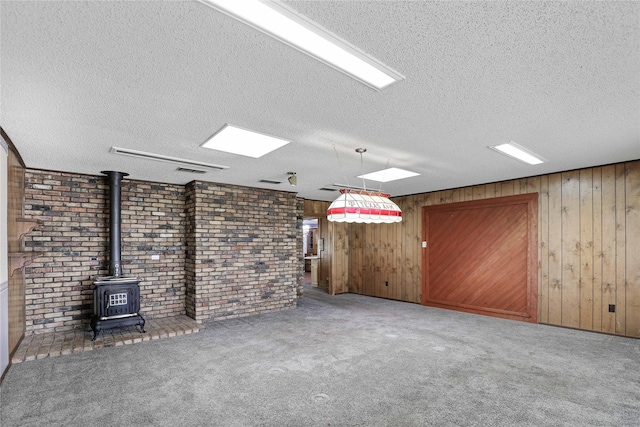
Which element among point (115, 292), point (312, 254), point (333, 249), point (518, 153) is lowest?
point (312, 254)

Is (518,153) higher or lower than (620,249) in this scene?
higher

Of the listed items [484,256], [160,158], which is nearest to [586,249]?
[484,256]

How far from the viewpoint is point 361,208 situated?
13.5 ft

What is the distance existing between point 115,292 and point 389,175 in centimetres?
454

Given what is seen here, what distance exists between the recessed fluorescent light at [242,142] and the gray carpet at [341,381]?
247 cm

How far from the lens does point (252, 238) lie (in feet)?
21.2

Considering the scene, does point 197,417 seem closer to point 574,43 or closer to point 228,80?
point 228,80

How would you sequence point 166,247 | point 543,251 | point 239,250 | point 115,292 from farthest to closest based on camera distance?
point 239,250
point 166,247
point 543,251
point 115,292

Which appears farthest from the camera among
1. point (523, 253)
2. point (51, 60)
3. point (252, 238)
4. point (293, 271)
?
point (293, 271)

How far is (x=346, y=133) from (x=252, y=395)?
8.60 ft

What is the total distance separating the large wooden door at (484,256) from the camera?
18.8 ft

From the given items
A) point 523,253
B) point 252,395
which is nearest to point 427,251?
point 523,253

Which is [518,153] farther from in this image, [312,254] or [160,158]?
[312,254]

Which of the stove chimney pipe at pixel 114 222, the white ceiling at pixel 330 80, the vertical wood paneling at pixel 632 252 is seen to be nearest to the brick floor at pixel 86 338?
the stove chimney pipe at pixel 114 222
